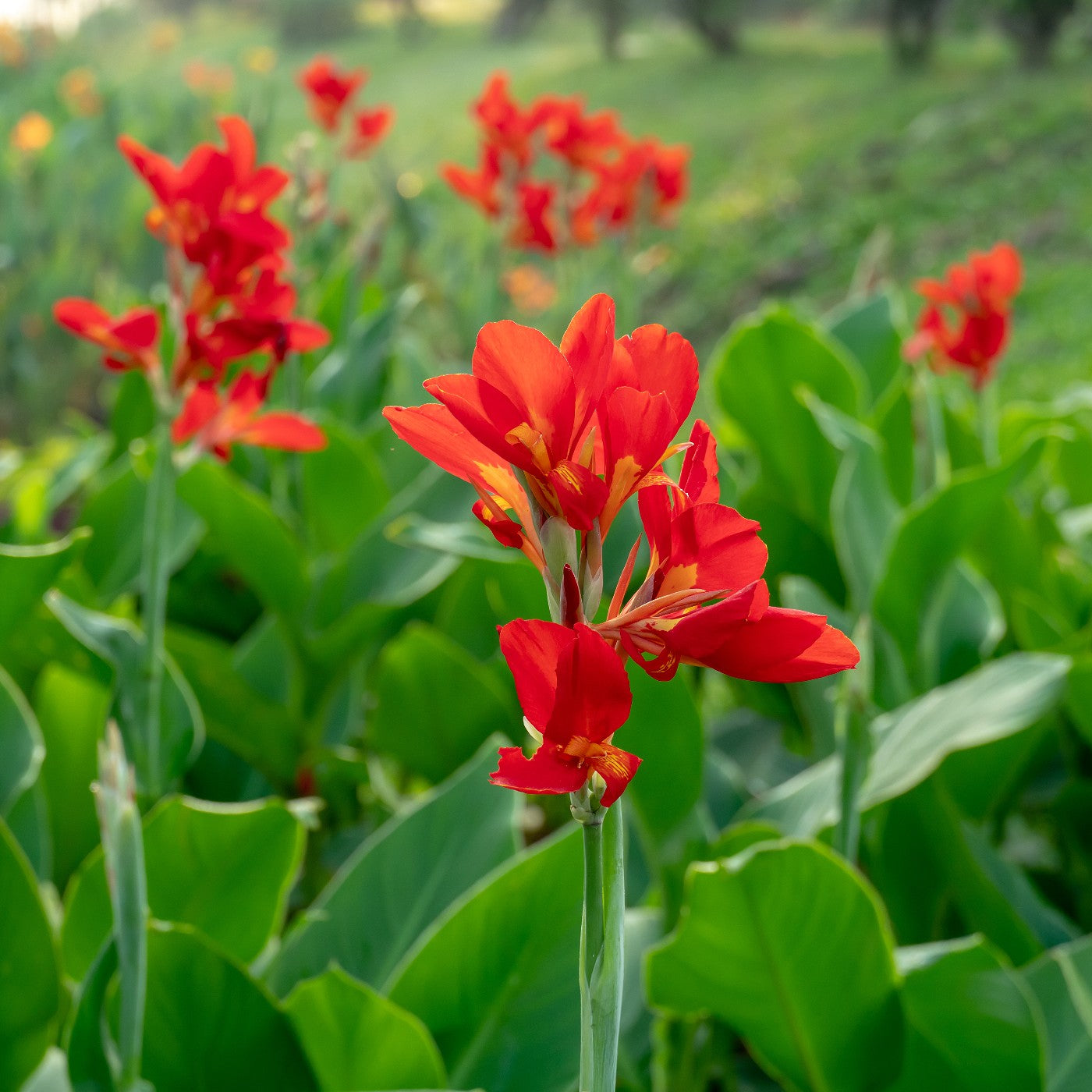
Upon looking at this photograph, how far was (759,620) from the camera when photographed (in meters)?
0.44

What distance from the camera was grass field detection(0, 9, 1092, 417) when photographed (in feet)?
20.5

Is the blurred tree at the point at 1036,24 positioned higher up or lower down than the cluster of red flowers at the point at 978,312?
higher up

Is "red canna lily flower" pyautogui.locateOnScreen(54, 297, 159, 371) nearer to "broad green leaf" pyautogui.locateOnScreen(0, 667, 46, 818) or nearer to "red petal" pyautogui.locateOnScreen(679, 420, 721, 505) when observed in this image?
"broad green leaf" pyautogui.locateOnScreen(0, 667, 46, 818)

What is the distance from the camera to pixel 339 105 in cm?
237

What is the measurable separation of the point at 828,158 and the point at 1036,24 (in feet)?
7.81

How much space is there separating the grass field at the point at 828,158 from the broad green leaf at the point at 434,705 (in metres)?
0.91

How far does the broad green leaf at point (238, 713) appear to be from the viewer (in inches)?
55.5

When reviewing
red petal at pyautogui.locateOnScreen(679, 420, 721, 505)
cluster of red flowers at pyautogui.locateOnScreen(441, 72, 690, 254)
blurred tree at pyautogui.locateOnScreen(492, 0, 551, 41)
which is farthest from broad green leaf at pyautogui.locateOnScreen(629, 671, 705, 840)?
blurred tree at pyautogui.locateOnScreen(492, 0, 551, 41)

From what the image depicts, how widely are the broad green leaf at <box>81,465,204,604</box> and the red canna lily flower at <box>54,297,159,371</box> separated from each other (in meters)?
0.58

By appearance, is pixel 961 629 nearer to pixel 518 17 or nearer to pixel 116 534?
pixel 116 534

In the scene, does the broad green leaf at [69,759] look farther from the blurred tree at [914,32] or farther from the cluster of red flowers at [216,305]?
the blurred tree at [914,32]

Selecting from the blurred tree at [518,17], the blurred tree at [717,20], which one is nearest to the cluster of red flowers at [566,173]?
the blurred tree at [717,20]

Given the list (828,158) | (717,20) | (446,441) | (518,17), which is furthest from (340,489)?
(518,17)

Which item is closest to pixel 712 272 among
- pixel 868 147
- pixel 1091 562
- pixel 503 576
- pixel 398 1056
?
pixel 868 147
